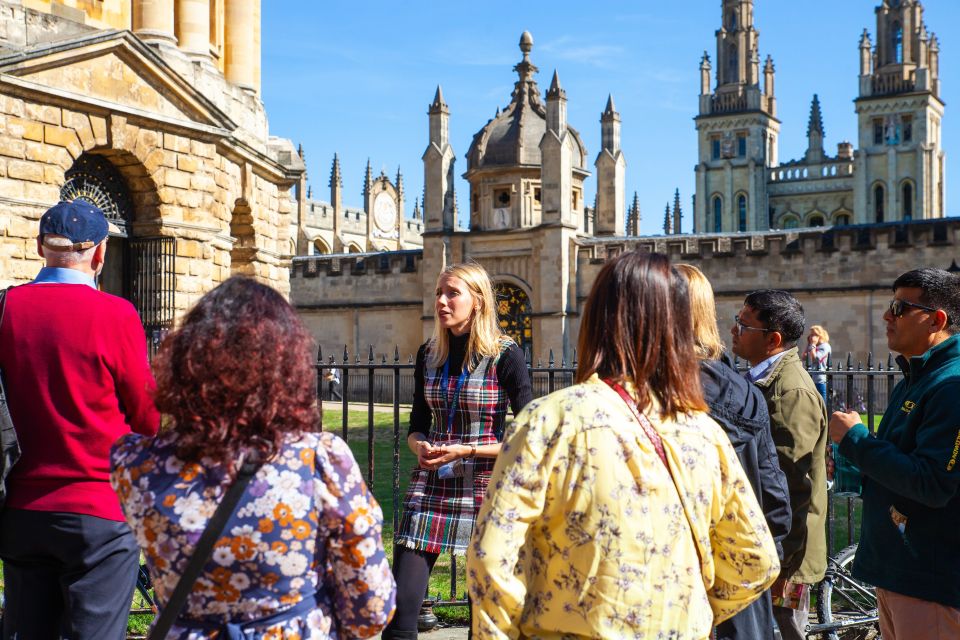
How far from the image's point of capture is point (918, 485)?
116 inches

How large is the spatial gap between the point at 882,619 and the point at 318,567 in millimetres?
2198

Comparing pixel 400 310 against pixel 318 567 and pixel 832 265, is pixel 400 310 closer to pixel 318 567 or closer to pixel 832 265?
pixel 832 265

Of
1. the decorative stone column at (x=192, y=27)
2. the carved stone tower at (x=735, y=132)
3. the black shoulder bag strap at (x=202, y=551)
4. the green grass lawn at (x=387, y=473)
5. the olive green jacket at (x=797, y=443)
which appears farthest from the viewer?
the carved stone tower at (x=735, y=132)

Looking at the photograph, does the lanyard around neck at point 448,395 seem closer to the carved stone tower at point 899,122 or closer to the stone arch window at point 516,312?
the stone arch window at point 516,312

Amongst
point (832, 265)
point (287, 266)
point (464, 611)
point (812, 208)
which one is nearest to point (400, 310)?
point (832, 265)

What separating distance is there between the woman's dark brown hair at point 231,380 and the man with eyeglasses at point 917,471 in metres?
1.95

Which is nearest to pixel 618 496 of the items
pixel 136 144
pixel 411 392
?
pixel 136 144

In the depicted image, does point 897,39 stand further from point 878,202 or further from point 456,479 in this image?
point 456,479

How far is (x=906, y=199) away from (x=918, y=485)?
72.7m

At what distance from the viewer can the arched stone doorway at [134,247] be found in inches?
426

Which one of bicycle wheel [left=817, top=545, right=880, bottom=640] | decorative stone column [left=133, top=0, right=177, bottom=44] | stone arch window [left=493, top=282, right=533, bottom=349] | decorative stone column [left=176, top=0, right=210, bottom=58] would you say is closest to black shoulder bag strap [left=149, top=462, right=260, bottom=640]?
bicycle wheel [left=817, top=545, right=880, bottom=640]

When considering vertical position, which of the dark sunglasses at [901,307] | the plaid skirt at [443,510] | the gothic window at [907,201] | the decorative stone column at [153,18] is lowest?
the plaid skirt at [443,510]

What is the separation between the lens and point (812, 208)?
244 feet

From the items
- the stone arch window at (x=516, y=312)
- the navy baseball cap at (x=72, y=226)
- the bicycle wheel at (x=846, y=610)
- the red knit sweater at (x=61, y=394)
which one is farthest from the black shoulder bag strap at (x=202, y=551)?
the stone arch window at (x=516, y=312)
